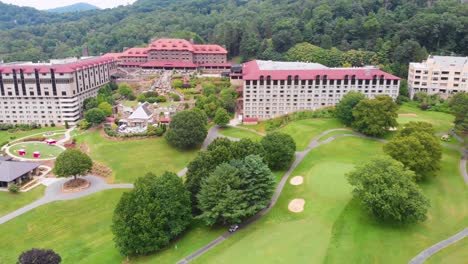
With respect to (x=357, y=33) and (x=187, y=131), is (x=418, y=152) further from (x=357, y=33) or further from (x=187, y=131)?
(x=357, y=33)

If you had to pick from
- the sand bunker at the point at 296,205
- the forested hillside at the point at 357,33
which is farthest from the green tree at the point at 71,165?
the forested hillside at the point at 357,33

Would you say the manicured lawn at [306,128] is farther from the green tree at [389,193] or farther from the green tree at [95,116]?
the green tree at [95,116]

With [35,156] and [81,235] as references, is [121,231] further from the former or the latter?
[35,156]

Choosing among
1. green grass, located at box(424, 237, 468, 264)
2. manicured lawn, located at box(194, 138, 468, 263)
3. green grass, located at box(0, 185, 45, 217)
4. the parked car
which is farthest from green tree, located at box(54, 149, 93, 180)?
green grass, located at box(424, 237, 468, 264)

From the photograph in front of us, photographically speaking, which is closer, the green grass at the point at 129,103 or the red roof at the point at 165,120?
the red roof at the point at 165,120

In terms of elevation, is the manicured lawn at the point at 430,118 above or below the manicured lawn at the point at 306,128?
above
